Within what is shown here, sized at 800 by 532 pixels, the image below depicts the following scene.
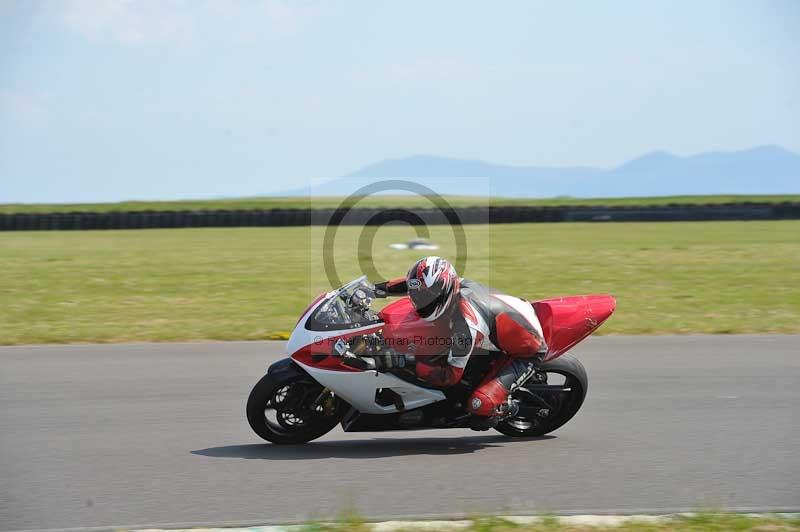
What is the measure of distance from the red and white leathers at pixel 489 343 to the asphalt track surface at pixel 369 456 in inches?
17.0

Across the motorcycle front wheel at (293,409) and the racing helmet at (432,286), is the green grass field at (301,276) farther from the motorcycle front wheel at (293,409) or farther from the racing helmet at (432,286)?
the racing helmet at (432,286)

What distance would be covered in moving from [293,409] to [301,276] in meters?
12.9

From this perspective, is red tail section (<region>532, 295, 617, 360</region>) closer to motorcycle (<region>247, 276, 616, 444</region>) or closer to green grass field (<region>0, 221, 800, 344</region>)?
motorcycle (<region>247, 276, 616, 444</region>)

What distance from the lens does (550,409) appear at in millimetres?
6965

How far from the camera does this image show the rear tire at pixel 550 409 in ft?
22.7

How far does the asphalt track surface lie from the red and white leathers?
43 centimetres

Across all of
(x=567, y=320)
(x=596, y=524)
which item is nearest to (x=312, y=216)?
(x=567, y=320)

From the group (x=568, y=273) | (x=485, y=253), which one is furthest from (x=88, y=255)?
(x=568, y=273)

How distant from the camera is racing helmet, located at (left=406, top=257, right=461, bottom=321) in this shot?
6.38 m

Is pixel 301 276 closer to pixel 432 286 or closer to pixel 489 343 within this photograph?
pixel 489 343

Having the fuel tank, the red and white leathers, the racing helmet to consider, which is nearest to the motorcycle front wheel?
the fuel tank

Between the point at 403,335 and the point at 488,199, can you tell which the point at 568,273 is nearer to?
the point at 403,335

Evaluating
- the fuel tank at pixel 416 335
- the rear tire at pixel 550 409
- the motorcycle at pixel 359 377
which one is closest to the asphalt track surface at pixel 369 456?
the rear tire at pixel 550 409

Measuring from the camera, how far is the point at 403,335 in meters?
6.64
